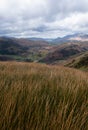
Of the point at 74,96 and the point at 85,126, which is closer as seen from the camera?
the point at 85,126

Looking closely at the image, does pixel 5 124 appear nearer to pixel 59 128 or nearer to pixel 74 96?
pixel 59 128

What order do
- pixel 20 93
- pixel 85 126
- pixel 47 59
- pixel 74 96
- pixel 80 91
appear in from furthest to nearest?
pixel 47 59 < pixel 80 91 < pixel 74 96 < pixel 20 93 < pixel 85 126

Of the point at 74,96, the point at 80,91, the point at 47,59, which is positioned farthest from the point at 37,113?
the point at 47,59

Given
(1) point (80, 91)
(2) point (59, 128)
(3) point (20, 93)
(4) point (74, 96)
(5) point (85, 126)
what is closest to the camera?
(2) point (59, 128)

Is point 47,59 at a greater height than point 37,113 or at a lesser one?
lesser

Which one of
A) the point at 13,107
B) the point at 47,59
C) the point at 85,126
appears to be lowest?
the point at 47,59

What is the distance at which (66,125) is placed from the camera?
166 centimetres

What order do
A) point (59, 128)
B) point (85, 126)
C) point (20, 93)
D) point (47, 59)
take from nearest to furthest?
point (59, 128), point (85, 126), point (20, 93), point (47, 59)

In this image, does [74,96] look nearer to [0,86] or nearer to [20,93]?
[20,93]

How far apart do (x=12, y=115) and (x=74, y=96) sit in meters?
0.99

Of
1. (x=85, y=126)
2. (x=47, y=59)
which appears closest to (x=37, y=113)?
(x=85, y=126)

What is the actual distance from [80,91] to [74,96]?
42 centimetres

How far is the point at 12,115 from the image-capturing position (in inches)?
71.8

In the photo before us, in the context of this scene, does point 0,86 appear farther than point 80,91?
No
